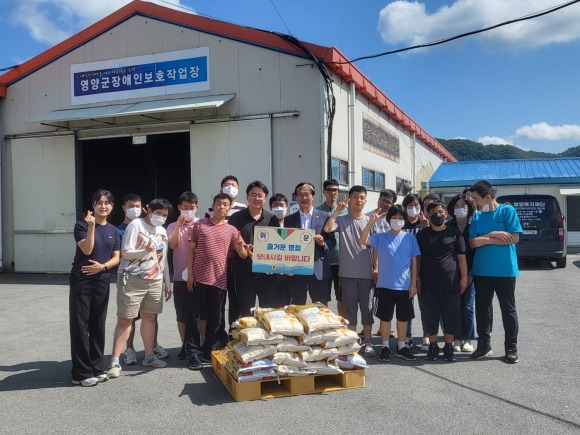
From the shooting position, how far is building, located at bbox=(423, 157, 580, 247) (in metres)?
19.5

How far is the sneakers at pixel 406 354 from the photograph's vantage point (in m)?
5.23

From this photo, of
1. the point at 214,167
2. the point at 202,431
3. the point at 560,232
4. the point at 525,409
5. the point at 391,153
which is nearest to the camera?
the point at 202,431

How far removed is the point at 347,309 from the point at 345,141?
7.09 meters

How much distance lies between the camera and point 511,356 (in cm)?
508

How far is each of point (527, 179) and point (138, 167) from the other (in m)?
15.9

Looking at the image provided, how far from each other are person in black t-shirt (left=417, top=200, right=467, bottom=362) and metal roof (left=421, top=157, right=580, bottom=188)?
17119 mm

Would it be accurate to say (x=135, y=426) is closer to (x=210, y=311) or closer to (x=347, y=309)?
(x=210, y=311)

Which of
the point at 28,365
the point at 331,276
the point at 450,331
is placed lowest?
the point at 28,365

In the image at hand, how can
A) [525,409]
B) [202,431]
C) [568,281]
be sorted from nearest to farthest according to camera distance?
1. [202,431]
2. [525,409]
3. [568,281]

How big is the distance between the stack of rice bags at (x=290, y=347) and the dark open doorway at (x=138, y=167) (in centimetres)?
1177

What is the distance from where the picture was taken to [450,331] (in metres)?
5.22

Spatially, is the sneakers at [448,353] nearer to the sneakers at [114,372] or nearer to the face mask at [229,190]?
the face mask at [229,190]

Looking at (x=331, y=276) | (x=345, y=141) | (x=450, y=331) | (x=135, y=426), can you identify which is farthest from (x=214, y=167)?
(x=135, y=426)

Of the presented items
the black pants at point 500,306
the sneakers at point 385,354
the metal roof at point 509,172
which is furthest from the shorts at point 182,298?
the metal roof at point 509,172
